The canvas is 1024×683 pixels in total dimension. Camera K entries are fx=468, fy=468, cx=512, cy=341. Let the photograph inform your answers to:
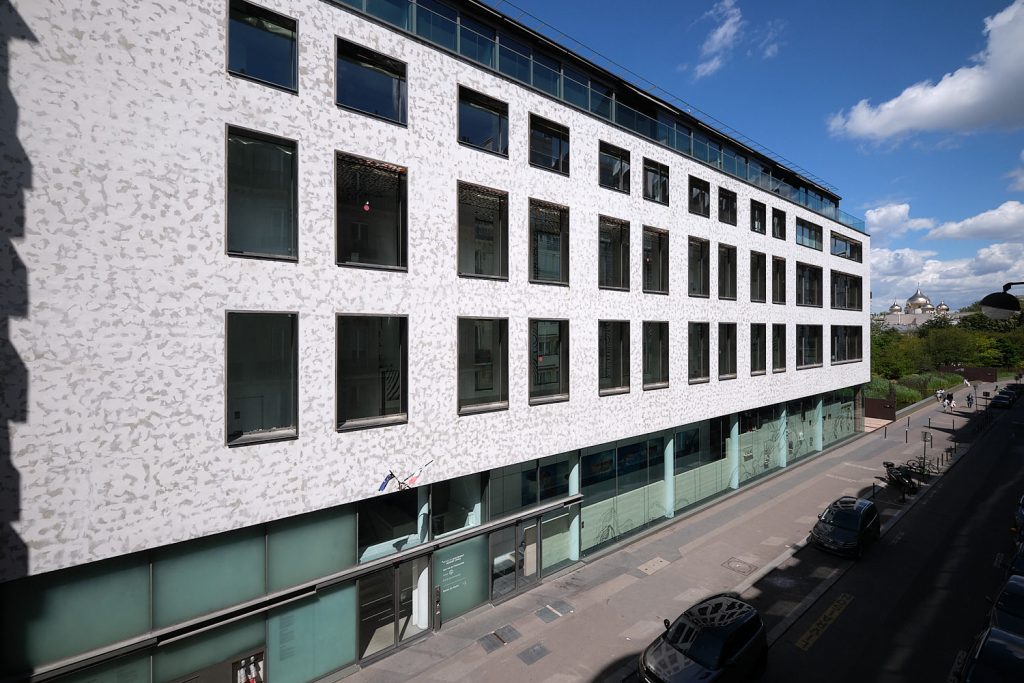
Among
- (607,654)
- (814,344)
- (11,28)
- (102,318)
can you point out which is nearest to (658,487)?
(607,654)

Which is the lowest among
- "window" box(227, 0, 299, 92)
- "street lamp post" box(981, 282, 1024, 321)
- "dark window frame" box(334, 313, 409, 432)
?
"dark window frame" box(334, 313, 409, 432)

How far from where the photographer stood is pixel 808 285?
2828 cm

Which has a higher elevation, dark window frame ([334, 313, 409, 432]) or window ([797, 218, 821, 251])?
window ([797, 218, 821, 251])

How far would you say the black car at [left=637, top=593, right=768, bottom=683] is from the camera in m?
9.60

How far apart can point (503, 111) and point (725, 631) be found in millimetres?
14488

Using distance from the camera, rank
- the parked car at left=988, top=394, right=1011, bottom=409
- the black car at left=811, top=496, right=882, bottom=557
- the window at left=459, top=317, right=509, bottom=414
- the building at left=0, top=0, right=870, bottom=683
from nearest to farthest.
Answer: the building at left=0, top=0, right=870, bottom=683 < the window at left=459, top=317, right=509, bottom=414 < the black car at left=811, top=496, right=882, bottom=557 < the parked car at left=988, top=394, right=1011, bottom=409

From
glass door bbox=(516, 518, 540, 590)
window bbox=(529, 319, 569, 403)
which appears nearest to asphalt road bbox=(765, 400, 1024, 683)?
glass door bbox=(516, 518, 540, 590)

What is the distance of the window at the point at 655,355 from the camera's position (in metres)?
18.1

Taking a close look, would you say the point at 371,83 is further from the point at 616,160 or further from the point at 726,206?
the point at 726,206

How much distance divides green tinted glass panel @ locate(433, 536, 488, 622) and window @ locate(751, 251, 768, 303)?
724 inches

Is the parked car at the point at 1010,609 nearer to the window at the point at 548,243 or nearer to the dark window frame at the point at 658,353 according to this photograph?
the dark window frame at the point at 658,353

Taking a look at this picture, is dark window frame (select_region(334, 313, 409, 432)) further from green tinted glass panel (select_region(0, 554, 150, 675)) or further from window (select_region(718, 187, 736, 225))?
window (select_region(718, 187, 736, 225))

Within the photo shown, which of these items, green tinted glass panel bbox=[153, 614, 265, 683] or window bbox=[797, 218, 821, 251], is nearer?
green tinted glass panel bbox=[153, 614, 265, 683]

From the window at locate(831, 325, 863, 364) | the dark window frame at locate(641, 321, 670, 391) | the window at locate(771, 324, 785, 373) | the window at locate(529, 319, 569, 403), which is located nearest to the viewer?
the window at locate(529, 319, 569, 403)
